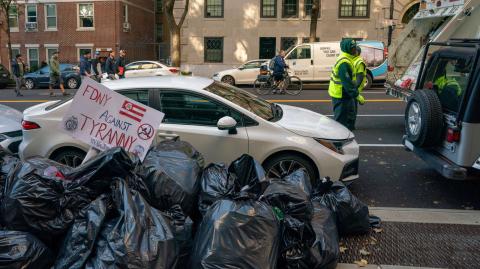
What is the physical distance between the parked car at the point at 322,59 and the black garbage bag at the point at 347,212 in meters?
15.5

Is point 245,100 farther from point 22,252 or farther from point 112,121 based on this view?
point 22,252

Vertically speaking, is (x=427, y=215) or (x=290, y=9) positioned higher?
(x=290, y=9)

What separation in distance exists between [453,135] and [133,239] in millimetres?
3491

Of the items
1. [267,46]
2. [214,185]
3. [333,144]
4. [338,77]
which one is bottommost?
[214,185]

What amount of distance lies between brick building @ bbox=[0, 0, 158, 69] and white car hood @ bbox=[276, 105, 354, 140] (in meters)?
26.6

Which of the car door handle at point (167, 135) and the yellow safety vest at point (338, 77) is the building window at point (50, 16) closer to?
the yellow safety vest at point (338, 77)

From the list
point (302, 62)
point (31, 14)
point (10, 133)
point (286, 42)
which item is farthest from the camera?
point (31, 14)

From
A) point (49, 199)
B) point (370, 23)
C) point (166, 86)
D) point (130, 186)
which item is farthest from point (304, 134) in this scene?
point (370, 23)

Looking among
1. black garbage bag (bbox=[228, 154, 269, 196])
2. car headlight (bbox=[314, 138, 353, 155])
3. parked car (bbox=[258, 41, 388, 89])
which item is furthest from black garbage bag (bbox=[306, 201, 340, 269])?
parked car (bbox=[258, 41, 388, 89])

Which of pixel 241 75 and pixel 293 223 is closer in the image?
pixel 293 223

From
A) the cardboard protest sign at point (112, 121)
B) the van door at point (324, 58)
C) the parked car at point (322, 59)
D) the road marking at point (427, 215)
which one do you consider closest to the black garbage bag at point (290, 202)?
the cardboard protest sign at point (112, 121)

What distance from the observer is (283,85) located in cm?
1655

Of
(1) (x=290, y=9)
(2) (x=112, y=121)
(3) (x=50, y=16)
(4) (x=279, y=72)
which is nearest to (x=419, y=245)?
(2) (x=112, y=121)

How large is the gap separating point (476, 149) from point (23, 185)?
4.18 m
